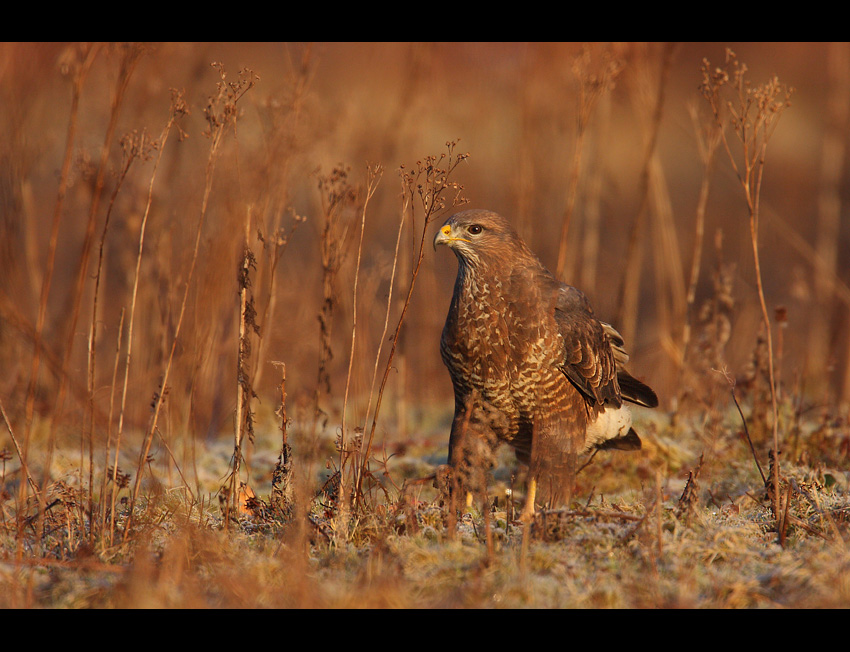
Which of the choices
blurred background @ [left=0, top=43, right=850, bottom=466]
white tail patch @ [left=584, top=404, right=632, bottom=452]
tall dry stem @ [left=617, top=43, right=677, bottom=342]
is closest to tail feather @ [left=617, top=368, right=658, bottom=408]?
white tail patch @ [left=584, top=404, right=632, bottom=452]

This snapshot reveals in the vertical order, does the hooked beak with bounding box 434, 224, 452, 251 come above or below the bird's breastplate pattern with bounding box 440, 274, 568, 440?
above

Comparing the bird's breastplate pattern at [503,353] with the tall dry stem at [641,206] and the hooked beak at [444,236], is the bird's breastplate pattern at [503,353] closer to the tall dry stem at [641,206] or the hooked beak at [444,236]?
the hooked beak at [444,236]

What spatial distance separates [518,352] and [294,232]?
207 cm

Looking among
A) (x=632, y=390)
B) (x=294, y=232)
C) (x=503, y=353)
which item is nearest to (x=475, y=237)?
(x=503, y=353)

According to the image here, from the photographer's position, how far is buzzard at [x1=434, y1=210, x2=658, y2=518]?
3895 mm

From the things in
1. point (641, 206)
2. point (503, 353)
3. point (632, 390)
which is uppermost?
point (641, 206)

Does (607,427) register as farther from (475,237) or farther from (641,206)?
(641,206)

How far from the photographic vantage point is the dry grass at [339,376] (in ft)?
9.55

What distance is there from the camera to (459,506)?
11.6 feet

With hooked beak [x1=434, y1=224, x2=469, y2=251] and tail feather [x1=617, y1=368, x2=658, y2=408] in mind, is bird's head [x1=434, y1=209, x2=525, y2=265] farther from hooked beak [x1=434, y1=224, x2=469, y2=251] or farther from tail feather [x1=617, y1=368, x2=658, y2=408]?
tail feather [x1=617, y1=368, x2=658, y2=408]

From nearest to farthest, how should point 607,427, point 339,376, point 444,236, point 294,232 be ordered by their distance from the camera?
point 444,236 < point 607,427 < point 294,232 < point 339,376

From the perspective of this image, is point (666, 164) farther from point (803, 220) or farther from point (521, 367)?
point (521, 367)

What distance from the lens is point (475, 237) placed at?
4016mm

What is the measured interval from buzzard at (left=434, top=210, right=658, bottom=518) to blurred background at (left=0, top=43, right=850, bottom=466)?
473 mm
